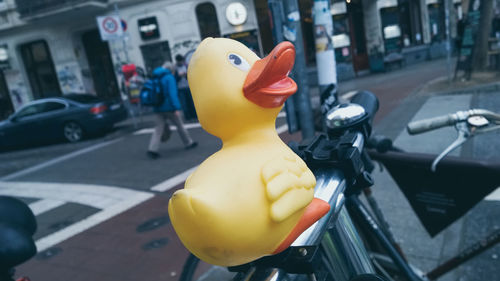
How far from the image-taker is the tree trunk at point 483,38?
895 cm

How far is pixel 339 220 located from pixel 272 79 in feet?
1.82

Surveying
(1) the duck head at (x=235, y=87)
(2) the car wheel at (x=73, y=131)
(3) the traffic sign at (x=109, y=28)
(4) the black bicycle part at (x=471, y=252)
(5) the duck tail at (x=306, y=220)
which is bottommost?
(2) the car wheel at (x=73, y=131)

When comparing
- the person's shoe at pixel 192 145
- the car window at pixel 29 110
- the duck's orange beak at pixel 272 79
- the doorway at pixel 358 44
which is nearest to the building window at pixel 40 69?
the car window at pixel 29 110

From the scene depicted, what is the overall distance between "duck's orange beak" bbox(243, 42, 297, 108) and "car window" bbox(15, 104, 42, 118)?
39.5 feet

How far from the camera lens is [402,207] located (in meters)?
3.11

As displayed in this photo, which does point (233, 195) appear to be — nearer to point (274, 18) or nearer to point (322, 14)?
point (274, 18)

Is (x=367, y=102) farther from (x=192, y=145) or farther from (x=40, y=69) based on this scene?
(x=40, y=69)

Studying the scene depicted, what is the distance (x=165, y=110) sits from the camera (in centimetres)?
675

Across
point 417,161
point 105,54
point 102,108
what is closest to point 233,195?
point 417,161

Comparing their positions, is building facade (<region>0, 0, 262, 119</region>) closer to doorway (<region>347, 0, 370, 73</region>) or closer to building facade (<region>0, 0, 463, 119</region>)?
building facade (<region>0, 0, 463, 119</region>)

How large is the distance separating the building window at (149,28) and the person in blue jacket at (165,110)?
8001mm

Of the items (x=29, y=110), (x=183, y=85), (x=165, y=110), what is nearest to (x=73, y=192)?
(x=165, y=110)

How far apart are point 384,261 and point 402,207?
1525 mm

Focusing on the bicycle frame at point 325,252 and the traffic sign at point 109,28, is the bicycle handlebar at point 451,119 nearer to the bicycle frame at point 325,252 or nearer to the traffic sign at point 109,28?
the bicycle frame at point 325,252
